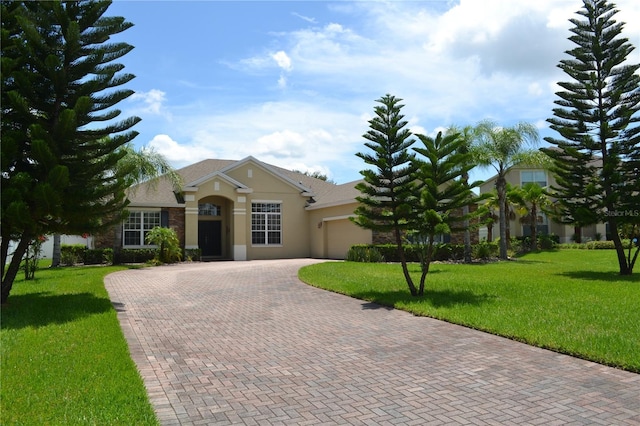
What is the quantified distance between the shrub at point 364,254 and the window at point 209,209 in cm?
931

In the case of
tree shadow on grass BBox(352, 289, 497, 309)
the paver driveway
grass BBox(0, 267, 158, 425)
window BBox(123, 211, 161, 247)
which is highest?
window BBox(123, 211, 161, 247)

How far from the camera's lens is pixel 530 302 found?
10.6 meters

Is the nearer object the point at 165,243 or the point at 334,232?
the point at 165,243

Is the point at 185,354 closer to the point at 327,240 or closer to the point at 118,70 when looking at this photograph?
the point at 118,70

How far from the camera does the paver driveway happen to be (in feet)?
16.3

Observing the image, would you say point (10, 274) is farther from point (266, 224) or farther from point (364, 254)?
point (266, 224)

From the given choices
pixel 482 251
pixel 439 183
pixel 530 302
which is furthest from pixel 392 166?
pixel 482 251

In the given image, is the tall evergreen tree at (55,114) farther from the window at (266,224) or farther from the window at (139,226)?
the window at (266,224)

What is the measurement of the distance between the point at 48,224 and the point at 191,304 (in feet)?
11.9

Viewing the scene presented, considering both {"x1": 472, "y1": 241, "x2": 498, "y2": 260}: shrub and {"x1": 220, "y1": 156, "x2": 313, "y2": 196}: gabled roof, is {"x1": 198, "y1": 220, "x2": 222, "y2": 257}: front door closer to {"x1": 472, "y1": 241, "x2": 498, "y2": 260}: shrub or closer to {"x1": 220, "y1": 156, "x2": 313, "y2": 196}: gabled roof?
{"x1": 220, "y1": 156, "x2": 313, "y2": 196}: gabled roof

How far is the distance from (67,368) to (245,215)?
70.9 feet

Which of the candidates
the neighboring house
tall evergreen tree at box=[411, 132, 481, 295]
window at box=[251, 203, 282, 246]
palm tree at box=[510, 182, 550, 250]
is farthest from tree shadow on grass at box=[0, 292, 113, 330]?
the neighboring house

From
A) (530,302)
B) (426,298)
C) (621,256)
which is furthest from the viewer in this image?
(621,256)

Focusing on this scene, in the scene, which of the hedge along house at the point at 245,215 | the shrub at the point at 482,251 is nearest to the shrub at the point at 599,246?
the shrub at the point at 482,251
